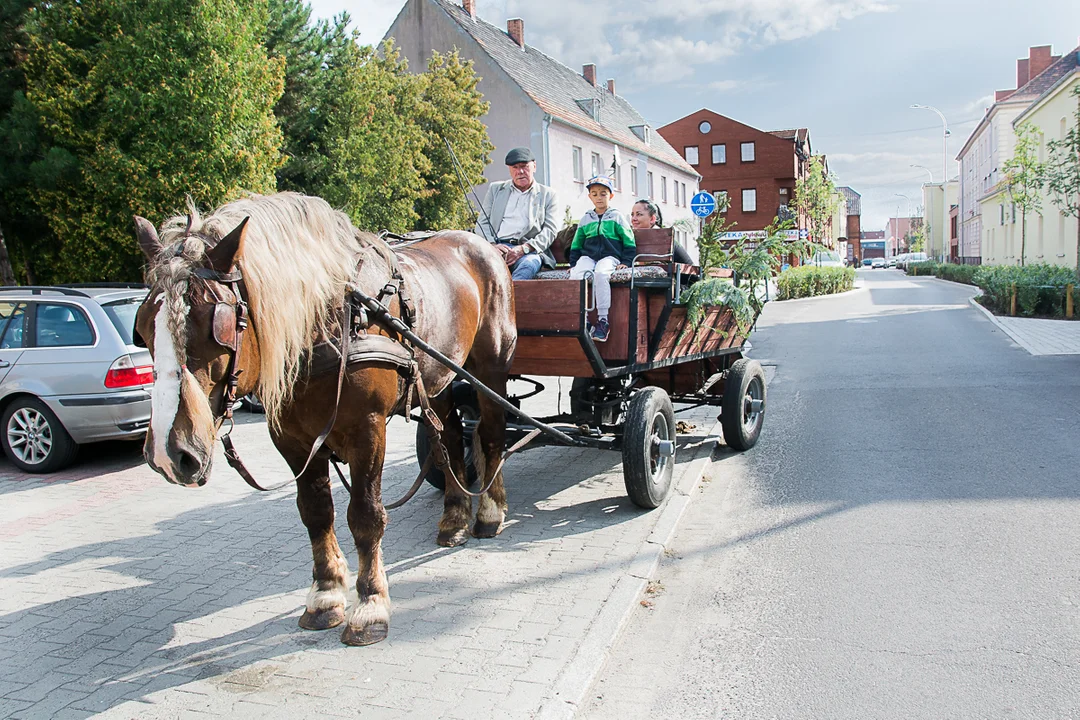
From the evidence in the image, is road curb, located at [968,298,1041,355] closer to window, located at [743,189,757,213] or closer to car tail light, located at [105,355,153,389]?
car tail light, located at [105,355,153,389]

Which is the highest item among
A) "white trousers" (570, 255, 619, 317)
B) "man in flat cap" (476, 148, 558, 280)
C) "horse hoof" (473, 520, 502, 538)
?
"man in flat cap" (476, 148, 558, 280)

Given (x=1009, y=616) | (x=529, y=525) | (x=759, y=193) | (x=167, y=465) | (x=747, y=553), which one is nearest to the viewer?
(x=167, y=465)

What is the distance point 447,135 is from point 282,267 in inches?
729

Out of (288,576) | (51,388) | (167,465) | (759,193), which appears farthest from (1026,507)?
(759,193)

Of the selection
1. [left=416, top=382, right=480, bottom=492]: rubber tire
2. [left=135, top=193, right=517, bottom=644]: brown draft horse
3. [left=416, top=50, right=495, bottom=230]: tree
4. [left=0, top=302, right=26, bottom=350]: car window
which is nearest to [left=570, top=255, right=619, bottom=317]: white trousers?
[left=135, top=193, right=517, bottom=644]: brown draft horse

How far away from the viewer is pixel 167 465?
2.74 meters

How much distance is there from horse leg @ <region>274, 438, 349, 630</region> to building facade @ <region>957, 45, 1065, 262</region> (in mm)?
40193

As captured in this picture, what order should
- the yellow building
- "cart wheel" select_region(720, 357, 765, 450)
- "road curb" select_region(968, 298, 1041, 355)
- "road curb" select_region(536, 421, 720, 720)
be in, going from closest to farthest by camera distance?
"road curb" select_region(536, 421, 720, 720)
"cart wheel" select_region(720, 357, 765, 450)
"road curb" select_region(968, 298, 1041, 355)
the yellow building

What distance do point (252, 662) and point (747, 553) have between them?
286cm

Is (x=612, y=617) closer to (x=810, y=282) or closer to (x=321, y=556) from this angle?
(x=321, y=556)

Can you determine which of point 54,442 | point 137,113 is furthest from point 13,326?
point 137,113

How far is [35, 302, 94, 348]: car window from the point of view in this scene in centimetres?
742

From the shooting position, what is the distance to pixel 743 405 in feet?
23.4

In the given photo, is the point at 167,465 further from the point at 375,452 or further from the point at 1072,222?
the point at 1072,222
